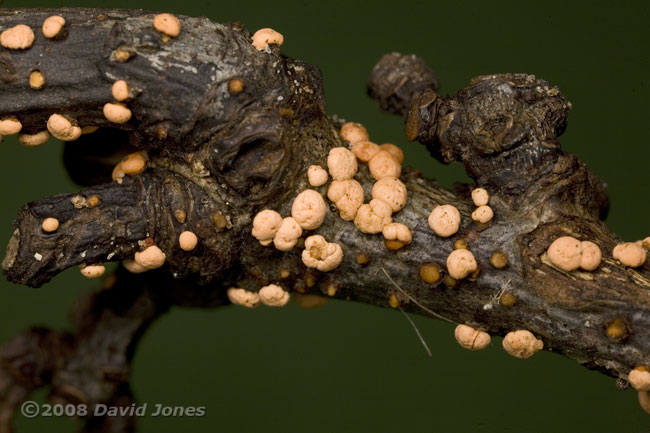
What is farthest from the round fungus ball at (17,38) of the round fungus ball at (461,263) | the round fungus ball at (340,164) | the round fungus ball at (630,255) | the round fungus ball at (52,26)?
the round fungus ball at (630,255)

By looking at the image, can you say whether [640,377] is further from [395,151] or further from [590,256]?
[395,151]

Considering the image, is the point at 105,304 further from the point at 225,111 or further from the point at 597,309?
the point at 597,309

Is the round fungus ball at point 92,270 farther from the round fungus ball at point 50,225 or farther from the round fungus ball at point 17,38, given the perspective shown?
the round fungus ball at point 17,38

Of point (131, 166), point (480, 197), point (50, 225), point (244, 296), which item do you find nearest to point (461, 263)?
point (480, 197)

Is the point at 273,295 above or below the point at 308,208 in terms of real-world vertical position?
below

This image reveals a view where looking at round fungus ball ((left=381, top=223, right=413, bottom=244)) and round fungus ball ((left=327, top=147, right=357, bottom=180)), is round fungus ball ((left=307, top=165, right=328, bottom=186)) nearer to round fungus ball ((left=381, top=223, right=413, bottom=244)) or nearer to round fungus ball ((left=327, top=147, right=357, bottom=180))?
round fungus ball ((left=327, top=147, right=357, bottom=180))

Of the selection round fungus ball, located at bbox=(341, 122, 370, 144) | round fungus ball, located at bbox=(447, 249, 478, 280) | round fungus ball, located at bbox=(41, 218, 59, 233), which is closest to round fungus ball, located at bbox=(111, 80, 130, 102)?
round fungus ball, located at bbox=(41, 218, 59, 233)
